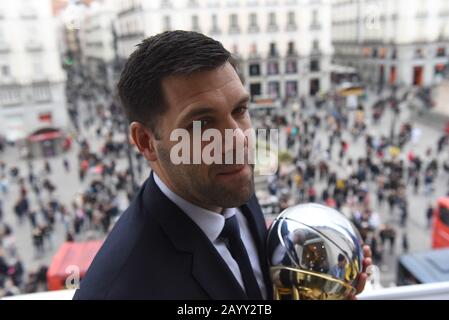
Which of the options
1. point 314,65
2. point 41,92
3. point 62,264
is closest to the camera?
point 62,264

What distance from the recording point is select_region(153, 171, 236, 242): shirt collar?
4.35 feet

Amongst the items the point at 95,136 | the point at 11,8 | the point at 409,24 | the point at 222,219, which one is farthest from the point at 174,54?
the point at 409,24

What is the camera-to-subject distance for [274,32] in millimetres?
29609

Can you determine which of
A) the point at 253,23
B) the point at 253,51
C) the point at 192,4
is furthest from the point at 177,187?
the point at 253,51

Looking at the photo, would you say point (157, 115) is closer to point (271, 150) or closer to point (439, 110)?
point (271, 150)

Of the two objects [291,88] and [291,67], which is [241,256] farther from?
[291,88]

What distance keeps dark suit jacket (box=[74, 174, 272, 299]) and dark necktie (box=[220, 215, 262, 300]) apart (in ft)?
0.21

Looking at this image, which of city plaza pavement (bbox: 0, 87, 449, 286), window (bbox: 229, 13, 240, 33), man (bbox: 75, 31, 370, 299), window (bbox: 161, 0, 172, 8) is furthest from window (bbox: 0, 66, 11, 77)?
man (bbox: 75, 31, 370, 299)

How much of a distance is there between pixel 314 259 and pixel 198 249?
0.41 meters

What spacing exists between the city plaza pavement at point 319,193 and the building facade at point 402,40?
10.8 metres

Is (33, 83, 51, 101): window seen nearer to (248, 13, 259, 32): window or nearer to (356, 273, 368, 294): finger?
(248, 13, 259, 32): window

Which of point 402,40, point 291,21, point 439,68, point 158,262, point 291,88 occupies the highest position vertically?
point 291,21

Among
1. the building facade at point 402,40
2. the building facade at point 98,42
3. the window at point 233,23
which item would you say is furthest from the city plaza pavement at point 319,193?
the building facade at point 98,42

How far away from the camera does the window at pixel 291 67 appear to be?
31.5 meters
